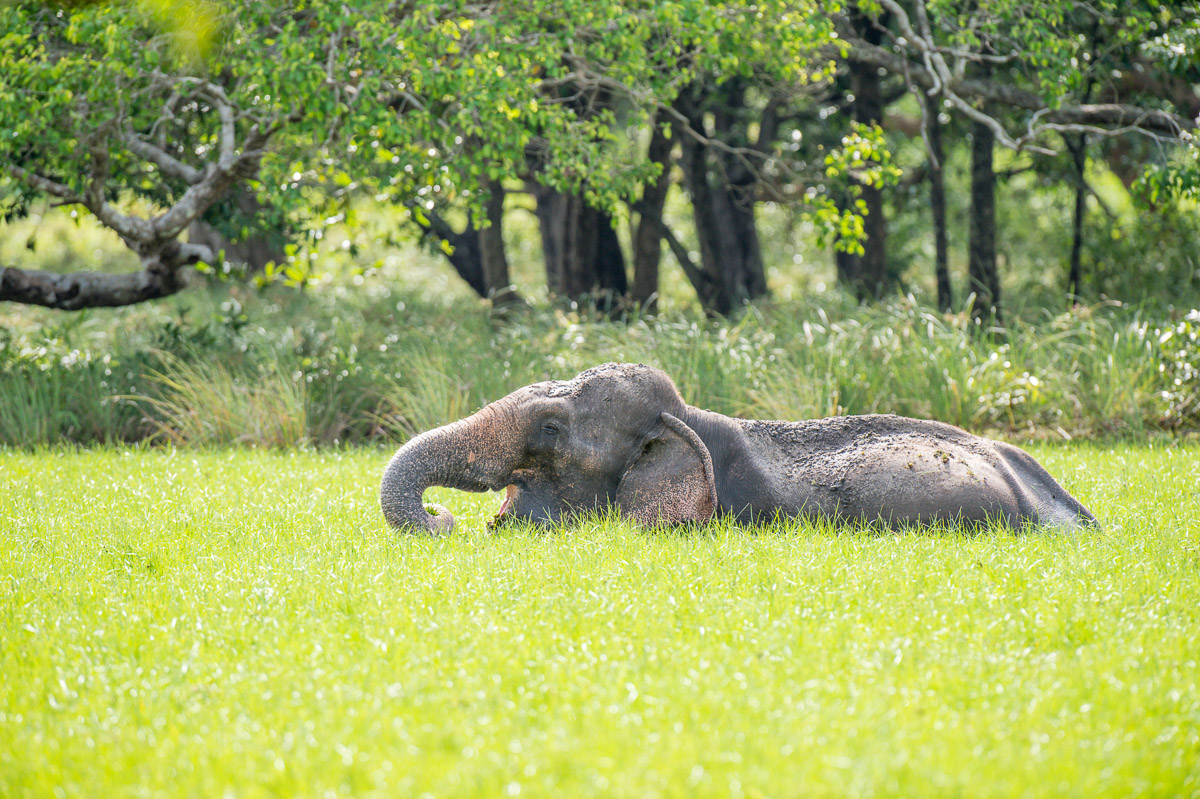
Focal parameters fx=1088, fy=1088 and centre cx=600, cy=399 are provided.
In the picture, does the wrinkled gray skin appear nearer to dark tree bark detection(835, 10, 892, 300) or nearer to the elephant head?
the elephant head

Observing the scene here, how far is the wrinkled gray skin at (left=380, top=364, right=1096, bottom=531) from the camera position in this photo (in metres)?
5.38

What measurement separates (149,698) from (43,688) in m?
0.40

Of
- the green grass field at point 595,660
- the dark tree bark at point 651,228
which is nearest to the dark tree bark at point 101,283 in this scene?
the green grass field at point 595,660

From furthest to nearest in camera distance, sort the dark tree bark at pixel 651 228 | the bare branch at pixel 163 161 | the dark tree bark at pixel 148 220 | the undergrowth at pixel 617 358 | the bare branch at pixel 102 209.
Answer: the dark tree bark at pixel 651 228 → the bare branch at pixel 163 161 → the bare branch at pixel 102 209 → the dark tree bark at pixel 148 220 → the undergrowth at pixel 617 358

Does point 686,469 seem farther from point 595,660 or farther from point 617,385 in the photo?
point 595,660

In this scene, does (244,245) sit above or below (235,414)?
above

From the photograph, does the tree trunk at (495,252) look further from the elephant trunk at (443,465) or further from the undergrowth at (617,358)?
the elephant trunk at (443,465)

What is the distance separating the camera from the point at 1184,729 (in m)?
3.18

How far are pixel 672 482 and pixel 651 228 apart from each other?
10.3 meters

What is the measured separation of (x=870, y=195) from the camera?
49.6 feet

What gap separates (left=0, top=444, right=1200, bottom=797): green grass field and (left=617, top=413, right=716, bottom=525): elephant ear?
0.43ft

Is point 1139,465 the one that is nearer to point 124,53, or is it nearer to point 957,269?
point 124,53

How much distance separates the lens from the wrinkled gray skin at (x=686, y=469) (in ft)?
17.6

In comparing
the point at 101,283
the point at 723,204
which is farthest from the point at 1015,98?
the point at 101,283
